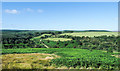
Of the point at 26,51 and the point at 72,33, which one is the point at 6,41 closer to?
the point at 26,51

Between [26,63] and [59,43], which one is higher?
[59,43]

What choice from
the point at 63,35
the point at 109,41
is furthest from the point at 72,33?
the point at 109,41

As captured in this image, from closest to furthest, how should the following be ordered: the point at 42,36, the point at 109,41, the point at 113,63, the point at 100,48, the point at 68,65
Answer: the point at 68,65 → the point at 113,63 → the point at 42,36 → the point at 109,41 → the point at 100,48

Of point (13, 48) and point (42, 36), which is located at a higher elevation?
point (42, 36)

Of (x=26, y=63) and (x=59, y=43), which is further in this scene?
(x=59, y=43)

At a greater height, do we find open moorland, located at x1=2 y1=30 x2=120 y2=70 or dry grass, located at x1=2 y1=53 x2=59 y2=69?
open moorland, located at x1=2 y1=30 x2=120 y2=70

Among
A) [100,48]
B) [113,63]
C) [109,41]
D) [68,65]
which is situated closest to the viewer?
[68,65]

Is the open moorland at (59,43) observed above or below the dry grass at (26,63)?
above

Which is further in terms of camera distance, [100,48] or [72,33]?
[100,48]

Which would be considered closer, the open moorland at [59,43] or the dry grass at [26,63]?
the dry grass at [26,63]

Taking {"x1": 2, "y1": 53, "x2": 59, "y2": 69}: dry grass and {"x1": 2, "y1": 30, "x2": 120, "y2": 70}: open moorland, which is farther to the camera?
{"x1": 2, "y1": 30, "x2": 120, "y2": 70}: open moorland

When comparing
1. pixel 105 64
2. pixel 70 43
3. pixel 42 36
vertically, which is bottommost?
pixel 105 64
